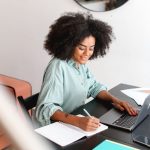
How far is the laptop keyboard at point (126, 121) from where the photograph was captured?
110cm

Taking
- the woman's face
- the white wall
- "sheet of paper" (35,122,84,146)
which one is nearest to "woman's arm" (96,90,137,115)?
the woman's face

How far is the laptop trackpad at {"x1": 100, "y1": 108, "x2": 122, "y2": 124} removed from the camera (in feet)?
3.72

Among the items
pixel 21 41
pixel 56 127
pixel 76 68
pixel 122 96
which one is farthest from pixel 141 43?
pixel 56 127

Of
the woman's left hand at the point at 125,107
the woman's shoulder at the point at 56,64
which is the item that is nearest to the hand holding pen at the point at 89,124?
the woman's left hand at the point at 125,107

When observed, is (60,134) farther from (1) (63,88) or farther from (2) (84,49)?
(2) (84,49)

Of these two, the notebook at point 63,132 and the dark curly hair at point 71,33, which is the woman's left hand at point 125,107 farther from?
the dark curly hair at point 71,33

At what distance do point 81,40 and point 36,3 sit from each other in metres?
A: 1.32

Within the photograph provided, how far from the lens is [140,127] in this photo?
1.04 metres

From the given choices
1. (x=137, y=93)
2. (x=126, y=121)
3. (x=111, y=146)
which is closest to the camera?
(x=111, y=146)

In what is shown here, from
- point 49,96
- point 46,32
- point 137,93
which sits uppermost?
point 46,32

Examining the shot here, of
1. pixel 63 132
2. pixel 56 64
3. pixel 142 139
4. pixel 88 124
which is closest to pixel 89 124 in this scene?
pixel 88 124

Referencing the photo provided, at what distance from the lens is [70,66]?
1.40 m

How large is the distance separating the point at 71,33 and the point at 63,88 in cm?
30

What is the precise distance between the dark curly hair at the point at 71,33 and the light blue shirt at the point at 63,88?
0.07 metres
